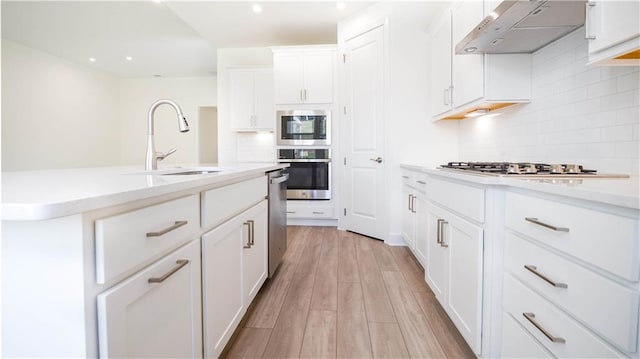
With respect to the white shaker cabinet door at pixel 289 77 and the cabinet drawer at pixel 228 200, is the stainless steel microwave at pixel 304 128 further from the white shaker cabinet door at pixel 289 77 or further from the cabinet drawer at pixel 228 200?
the cabinet drawer at pixel 228 200

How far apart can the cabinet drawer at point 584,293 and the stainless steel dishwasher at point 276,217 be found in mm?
1541

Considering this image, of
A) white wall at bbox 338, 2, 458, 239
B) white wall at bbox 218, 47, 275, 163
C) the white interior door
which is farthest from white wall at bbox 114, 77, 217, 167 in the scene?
white wall at bbox 338, 2, 458, 239

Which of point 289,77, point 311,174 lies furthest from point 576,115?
point 289,77

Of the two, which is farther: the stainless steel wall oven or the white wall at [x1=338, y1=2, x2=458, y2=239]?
the stainless steel wall oven

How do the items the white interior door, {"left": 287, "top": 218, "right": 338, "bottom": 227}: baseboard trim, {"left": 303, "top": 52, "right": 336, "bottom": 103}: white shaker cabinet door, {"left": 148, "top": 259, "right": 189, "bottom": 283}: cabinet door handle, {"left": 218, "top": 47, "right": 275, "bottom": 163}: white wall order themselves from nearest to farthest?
{"left": 148, "top": 259, "right": 189, "bottom": 283}: cabinet door handle
the white interior door
{"left": 303, "top": 52, "right": 336, "bottom": 103}: white shaker cabinet door
{"left": 287, "top": 218, "right": 338, "bottom": 227}: baseboard trim
{"left": 218, "top": 47, "right": 275, "bottom": 163}: white wall

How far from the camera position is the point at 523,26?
63.4 inches

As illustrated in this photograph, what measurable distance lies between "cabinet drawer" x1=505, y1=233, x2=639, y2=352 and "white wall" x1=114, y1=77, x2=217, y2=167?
7.73m

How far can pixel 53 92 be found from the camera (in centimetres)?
629

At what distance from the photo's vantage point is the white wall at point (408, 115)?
11.1 feet

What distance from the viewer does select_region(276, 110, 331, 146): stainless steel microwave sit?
4.20 meters

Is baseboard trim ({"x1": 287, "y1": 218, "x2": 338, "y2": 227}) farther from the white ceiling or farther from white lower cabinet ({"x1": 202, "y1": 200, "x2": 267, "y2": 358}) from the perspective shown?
the white ceiling

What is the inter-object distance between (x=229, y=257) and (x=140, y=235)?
668 mm

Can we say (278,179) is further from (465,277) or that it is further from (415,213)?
(465,277)

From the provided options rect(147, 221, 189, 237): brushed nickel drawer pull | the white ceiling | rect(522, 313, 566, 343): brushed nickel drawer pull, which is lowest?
rect(522, 313, 566, 343): brushed nickel drawer pull
